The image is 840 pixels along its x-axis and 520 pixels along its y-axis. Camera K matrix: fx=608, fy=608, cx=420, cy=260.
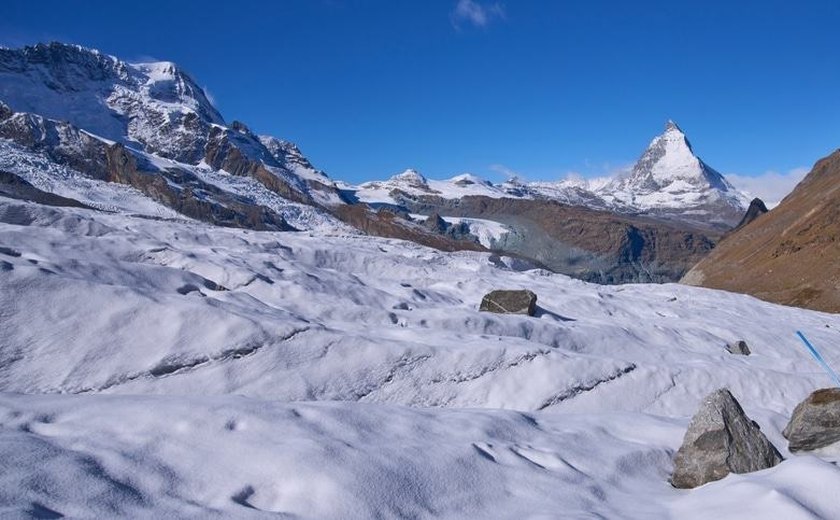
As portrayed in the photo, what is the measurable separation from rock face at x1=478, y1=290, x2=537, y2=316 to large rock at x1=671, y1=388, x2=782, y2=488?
40.6 ft

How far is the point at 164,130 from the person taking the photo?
646ft

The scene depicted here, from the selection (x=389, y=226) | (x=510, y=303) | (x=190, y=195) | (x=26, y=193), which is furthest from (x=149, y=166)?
(x=510, y=303)

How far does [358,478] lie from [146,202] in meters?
123

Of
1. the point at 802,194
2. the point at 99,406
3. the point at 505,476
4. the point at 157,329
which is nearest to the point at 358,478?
the point at 505,476

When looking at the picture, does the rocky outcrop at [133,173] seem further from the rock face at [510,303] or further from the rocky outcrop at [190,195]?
the rock face at [510,303]

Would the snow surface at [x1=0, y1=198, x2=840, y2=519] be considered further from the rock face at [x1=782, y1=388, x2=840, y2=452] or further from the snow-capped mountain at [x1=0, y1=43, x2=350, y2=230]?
the snow-capped mountain at [x1=0, y1=43, x2=350, y2=230]

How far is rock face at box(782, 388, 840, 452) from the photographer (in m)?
9.01

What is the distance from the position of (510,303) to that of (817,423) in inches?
482

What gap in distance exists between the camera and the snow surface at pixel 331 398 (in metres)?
5.82

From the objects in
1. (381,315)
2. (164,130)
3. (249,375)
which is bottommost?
(249,375)

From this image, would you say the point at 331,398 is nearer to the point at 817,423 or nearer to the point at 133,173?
the point at 817,423

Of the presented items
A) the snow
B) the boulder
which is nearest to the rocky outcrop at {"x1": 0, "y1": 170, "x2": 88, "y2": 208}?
the snow

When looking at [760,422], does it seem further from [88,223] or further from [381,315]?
[88,223]

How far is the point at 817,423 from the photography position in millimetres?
9211
